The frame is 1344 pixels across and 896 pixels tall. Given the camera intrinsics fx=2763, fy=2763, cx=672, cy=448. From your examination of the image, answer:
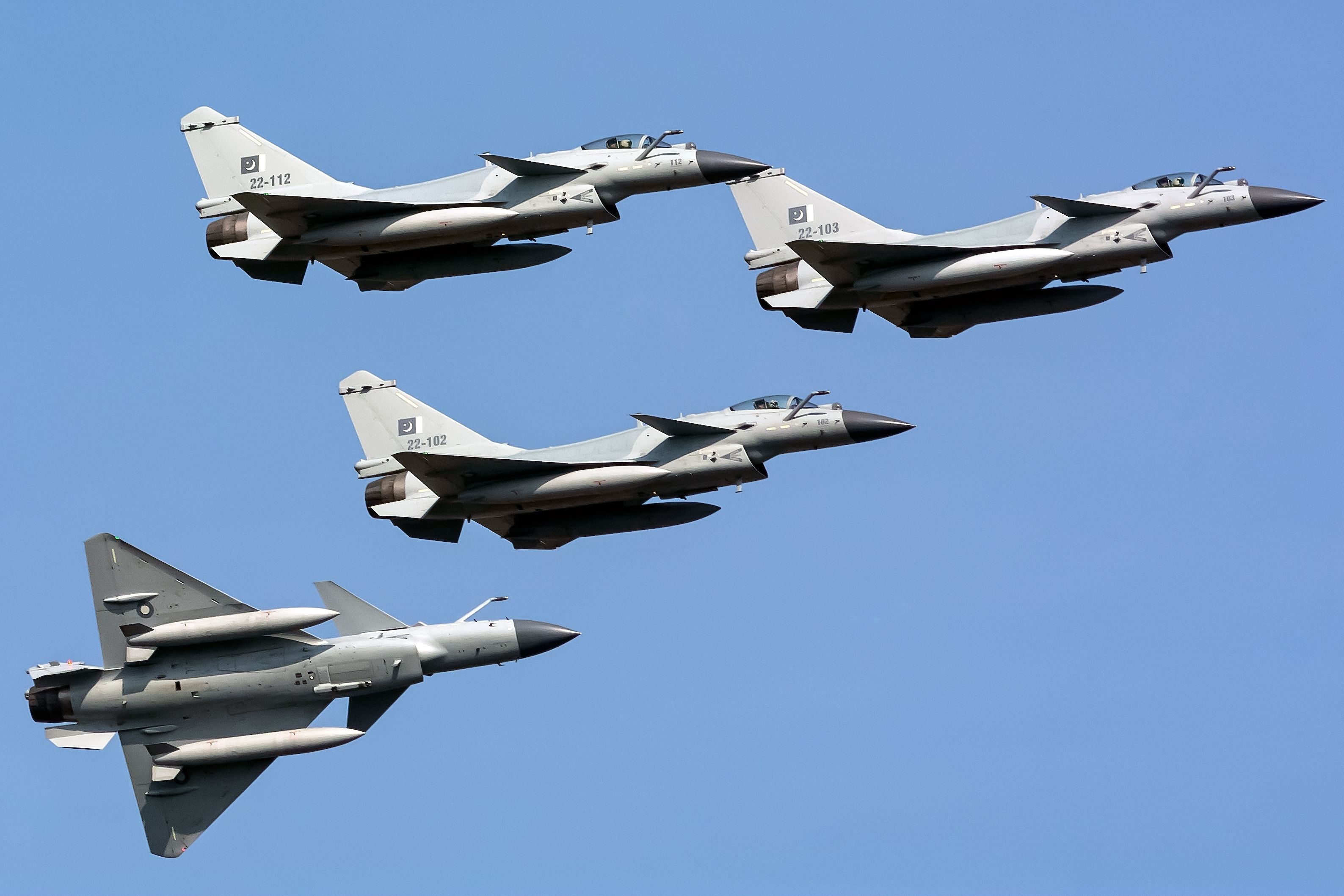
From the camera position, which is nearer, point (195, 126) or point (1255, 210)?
point (1255, 210)

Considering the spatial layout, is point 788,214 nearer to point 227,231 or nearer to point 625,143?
point 625,143

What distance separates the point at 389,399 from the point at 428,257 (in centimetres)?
309

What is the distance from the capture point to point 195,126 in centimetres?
5566

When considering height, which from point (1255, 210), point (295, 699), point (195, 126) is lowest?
point (295, 699)

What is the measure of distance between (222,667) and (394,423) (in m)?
6.67

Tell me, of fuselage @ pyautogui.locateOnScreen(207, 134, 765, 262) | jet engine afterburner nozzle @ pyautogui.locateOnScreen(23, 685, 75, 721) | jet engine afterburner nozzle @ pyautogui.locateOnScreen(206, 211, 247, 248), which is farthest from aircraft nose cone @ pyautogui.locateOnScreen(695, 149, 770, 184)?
jet engine afterburner nozzle @ pyautogui.locateOnScreen(23, 685, 75, 721)

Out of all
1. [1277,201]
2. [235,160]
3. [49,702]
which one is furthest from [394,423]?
[1277,201]

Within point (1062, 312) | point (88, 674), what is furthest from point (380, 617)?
point (1062, 312)

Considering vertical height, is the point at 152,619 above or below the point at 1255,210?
below

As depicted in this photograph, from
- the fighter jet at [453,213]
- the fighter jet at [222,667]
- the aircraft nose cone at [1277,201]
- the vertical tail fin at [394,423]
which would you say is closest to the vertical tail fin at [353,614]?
the fighter jet at [222,667]

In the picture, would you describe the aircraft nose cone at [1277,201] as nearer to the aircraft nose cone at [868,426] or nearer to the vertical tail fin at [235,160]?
the aircraft nose cone at [868,426]

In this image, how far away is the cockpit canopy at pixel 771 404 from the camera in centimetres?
5119

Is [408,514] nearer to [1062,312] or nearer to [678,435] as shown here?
[678,435]

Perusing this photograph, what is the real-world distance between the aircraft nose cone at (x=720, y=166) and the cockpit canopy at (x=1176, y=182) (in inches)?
Result: 295
